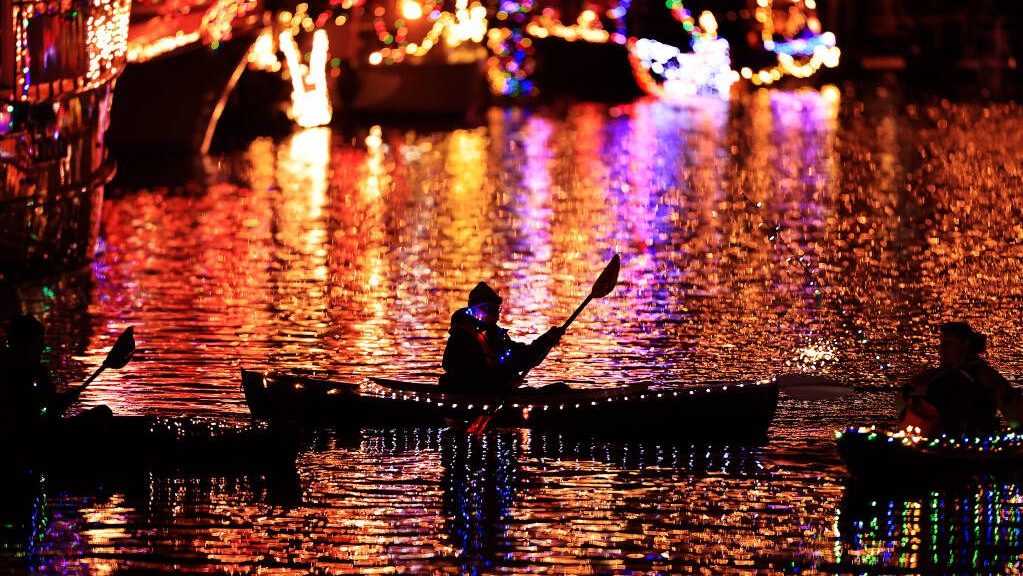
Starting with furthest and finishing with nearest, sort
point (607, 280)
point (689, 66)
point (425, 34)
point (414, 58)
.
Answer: point (689, 66) < point (414, 58) < point (425, 34) < point (607, 280)

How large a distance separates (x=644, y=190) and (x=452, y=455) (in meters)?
21.0

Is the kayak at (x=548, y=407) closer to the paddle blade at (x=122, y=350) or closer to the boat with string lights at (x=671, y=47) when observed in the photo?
the paddle blade at (x=122, y=350)

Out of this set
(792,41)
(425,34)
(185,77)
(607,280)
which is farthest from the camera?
(792,41)

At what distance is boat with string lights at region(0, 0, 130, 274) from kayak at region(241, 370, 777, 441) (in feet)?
23.5

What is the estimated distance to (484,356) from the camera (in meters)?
15.8

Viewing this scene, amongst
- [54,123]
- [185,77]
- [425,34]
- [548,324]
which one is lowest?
[548,324]

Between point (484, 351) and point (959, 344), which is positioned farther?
point (484, 351)

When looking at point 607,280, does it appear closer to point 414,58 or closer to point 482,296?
point 482,296

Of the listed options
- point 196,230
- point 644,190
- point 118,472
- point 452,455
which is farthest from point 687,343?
point 644,190

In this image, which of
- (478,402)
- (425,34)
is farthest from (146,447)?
(425,34)

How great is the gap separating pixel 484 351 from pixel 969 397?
3.29m

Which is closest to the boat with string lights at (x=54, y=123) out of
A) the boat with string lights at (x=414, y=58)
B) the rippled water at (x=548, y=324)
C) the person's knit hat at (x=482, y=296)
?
the rippled water at (x=548, y=324)

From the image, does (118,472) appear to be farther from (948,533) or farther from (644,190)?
(644,190)

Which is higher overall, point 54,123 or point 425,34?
point 425,34
